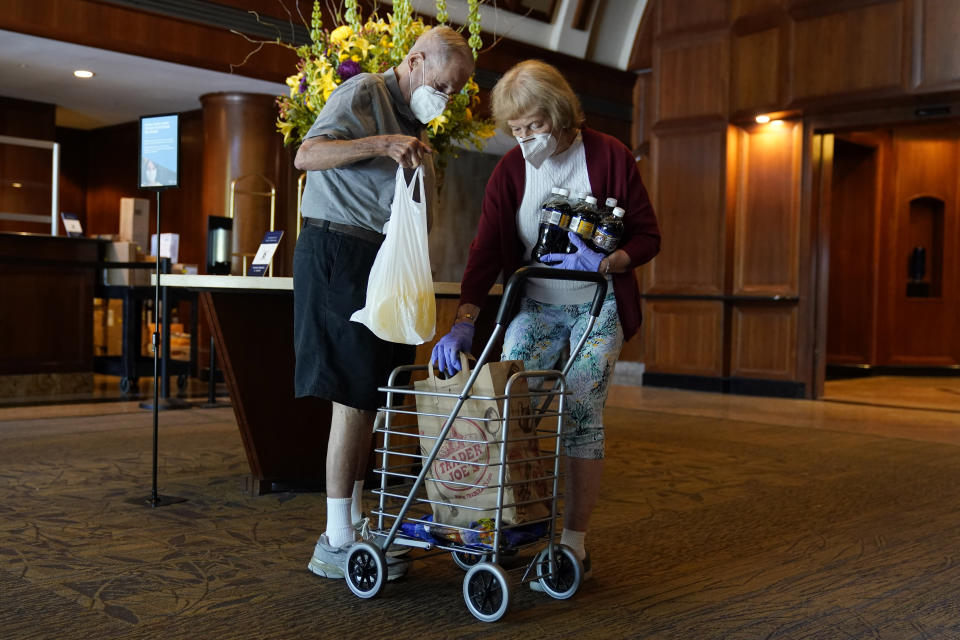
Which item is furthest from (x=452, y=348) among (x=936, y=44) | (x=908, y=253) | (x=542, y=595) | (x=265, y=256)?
(x=908, y=253)

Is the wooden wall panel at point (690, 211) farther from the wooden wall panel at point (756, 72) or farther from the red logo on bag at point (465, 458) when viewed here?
the red logo on bag at point (465, 458)

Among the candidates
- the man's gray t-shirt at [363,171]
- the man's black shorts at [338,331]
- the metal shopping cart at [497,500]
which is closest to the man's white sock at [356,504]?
the metal shopping cart at [497,500]

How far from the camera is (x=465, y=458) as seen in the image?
7.23ft

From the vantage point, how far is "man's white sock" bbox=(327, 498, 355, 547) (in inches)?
97.4

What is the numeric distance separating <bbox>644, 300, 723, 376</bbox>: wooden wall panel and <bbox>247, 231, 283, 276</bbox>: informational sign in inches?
209

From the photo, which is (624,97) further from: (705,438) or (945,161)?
(705,438)

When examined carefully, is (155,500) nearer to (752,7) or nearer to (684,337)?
(684,337)

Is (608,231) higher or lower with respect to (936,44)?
lower

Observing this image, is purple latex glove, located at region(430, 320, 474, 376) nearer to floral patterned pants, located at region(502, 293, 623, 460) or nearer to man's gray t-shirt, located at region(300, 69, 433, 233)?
floral patterned pants, located at region(502, 293, 623, 460)

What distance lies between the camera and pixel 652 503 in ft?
11.8

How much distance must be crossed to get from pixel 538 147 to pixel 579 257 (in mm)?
292

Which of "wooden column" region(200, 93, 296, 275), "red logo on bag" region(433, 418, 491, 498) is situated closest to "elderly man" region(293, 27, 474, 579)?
"red logo on bag" region(433, 418, 491, 498)

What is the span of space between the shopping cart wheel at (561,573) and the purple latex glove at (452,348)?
0.50 m

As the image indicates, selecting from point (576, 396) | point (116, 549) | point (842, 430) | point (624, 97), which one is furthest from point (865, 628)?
point (624, 97)
